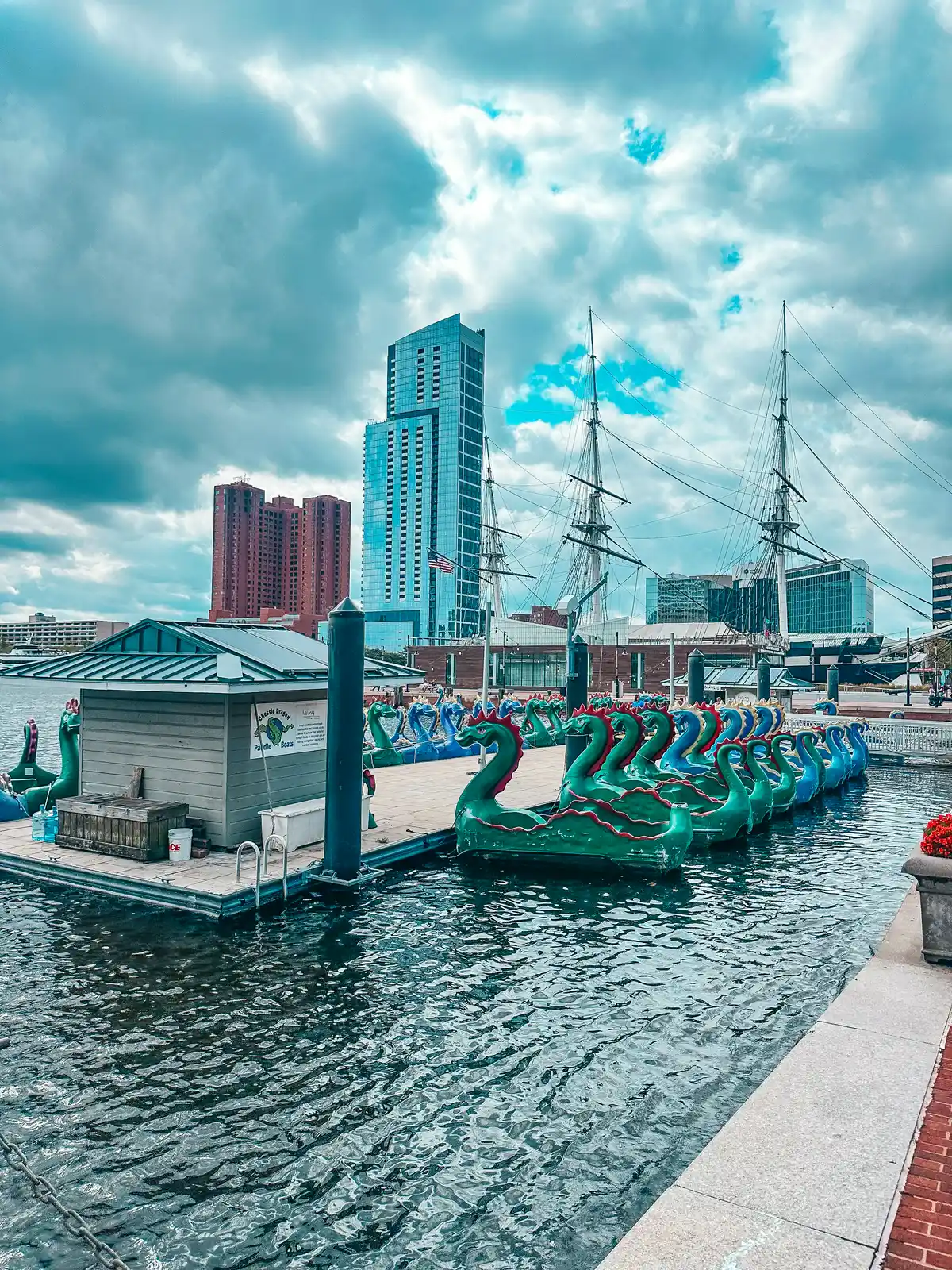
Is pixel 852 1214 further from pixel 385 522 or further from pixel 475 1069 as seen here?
pixel 385 522

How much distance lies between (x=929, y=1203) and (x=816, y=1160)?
639mm

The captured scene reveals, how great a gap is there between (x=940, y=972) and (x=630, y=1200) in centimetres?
419

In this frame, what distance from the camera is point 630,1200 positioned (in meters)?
5.79

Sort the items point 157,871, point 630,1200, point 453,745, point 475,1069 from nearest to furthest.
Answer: point 630,1200
point 475,1069
point 157,871
point 453,745

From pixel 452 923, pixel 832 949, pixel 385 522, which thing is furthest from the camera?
pixel 385 522

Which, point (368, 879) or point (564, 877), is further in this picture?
point (564, 877)

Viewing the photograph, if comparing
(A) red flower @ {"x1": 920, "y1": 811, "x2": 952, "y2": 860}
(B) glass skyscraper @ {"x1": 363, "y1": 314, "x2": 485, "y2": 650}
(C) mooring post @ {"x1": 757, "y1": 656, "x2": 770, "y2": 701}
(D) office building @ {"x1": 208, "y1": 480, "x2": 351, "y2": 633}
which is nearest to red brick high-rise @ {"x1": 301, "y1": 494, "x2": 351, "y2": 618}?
(D) office building @ {"x1": 208, "y1": 480, "x2": 351, "y2": 633}

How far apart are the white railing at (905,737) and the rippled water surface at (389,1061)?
27.8 metres

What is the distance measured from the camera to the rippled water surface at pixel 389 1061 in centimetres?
557

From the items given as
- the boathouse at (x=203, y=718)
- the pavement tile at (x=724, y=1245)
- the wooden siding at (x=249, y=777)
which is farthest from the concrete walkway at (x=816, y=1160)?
the wooden siding at (x=249, y=777)

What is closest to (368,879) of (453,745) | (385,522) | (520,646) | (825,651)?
(453,745)

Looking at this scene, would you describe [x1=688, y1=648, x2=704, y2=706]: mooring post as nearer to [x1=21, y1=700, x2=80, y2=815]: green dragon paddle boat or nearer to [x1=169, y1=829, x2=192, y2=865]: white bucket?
[x1=21, y1=700, x2=80, y2=815]: green dragon paddle boat

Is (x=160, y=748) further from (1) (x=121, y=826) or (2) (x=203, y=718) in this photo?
(1) (x=121, y=826)

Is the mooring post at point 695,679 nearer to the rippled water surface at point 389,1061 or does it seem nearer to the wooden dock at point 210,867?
the wooden dock at point 210,867
